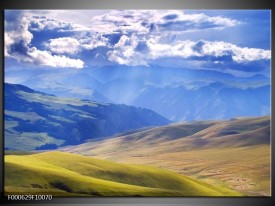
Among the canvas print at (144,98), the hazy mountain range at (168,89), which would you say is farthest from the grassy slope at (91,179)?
the hazy mountain range at (168,89)

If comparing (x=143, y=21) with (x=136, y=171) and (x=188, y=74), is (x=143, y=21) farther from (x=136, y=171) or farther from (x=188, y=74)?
(x=136, y=171)

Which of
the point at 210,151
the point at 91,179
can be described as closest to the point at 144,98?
the point at 210,151

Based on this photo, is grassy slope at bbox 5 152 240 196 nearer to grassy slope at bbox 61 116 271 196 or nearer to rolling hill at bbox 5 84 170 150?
grassy slope at bbox 61 116 271 196

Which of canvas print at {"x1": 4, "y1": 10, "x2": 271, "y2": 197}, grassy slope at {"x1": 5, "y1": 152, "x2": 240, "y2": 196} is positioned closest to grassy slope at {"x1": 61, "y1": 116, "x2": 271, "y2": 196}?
canvas print at {"x1": 4, "y1": 10, "x2": 271, "y2": 197}

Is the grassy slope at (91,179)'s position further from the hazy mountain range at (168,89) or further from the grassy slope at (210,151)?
the hazy mountain range at (168,89)

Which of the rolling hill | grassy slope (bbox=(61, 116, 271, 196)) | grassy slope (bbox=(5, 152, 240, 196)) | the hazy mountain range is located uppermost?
the hazy mountain range

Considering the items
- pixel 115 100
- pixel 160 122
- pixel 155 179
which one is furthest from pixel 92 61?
pixel 155 179
